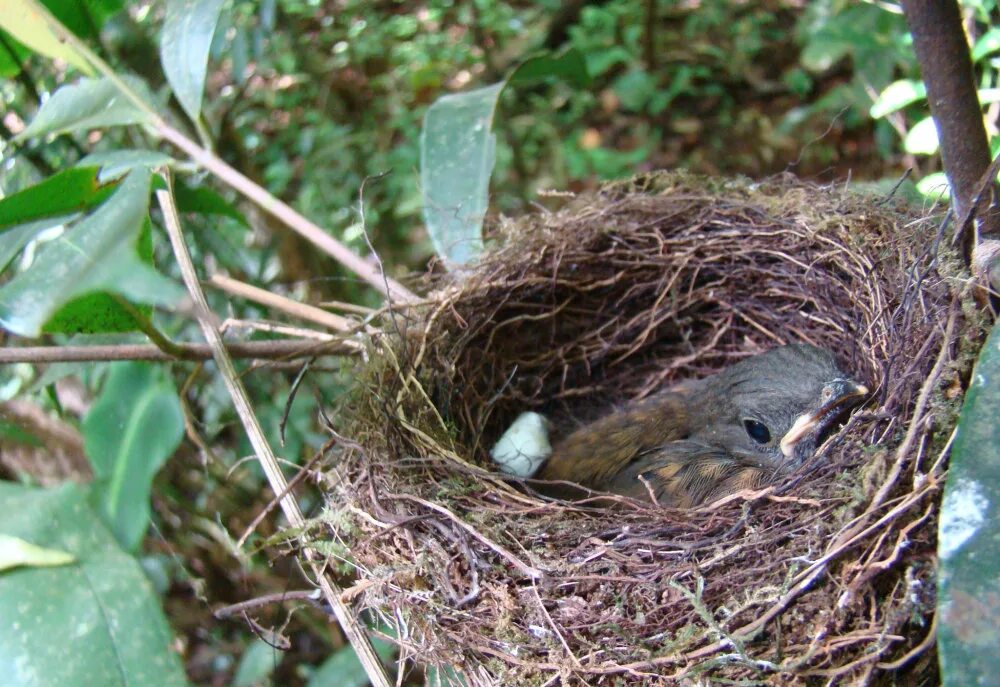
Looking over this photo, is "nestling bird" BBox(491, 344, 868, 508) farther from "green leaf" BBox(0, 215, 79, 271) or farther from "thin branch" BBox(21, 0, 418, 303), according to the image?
"green leaf" BBox(0, 215, 79, 271)

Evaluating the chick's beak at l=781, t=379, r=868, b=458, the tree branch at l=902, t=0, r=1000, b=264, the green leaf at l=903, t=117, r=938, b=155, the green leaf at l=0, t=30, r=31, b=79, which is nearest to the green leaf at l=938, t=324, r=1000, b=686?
the tree branch at l=902, t=0, r=1000, b=264

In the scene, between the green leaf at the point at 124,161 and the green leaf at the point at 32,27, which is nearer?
the green leaf at the point at 32,27

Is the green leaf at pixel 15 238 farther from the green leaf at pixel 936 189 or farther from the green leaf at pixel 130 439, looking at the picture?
the green leaf at pixel 936 189

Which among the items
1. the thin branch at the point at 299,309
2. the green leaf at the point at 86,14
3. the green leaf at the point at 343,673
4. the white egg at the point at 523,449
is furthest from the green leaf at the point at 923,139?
the green leaf at the point at 86,14

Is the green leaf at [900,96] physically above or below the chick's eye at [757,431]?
above

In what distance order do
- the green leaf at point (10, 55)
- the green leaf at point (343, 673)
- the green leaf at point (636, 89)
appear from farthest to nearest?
the green leaf at point (636, 89) → the green leaf at point (343, 673) → the green leaf at point (10, 55)

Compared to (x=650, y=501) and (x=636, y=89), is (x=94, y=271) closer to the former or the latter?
(x=650, y=501)

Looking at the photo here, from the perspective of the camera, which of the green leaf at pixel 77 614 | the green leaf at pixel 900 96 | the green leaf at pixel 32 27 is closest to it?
the green leaf at pixel 77 614

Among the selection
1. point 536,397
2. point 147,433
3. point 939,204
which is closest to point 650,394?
point 536,397
